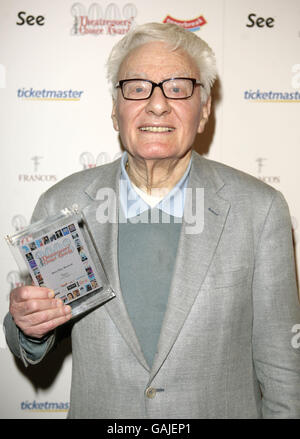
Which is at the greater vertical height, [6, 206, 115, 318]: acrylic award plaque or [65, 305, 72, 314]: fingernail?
[6, 206, 115, 318]: acrylic award plaque

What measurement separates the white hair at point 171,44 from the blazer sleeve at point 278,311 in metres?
0.56

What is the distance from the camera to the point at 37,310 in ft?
3.91

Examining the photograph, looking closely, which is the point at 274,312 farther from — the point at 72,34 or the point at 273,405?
the point at 72,34

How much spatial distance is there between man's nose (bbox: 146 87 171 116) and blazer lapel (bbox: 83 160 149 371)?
0.29 meters

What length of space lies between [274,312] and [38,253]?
31.3 inches

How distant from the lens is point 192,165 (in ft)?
4.88

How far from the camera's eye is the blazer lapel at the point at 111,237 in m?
1.28

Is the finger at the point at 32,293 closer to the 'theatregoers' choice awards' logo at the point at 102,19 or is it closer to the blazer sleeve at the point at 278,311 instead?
the blazer sleeve at the point at 278,311

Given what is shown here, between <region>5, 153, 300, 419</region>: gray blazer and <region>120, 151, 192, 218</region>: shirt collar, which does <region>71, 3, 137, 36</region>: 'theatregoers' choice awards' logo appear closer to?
<region>120, 151, 192, 218</region>: shirt collar

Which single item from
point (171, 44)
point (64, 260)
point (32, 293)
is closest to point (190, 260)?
point (64, 260)

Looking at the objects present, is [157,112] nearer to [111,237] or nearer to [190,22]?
[111,237]

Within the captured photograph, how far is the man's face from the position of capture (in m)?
1.34

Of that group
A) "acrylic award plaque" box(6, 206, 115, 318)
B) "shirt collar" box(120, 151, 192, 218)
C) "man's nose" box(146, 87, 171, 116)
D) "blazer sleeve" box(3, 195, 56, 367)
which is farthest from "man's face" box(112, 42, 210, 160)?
"blazer sleeve" box(3, 195, 56, 367)

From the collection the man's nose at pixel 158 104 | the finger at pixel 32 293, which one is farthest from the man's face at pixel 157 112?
the finger at pixel 32 293
